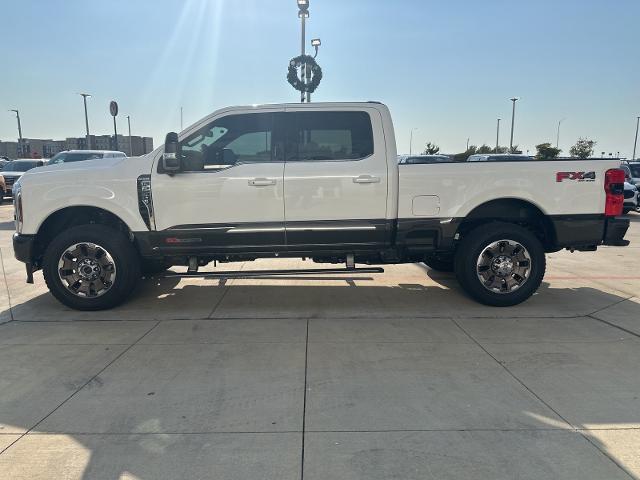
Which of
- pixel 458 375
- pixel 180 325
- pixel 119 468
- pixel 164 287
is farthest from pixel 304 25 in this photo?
pixel 119 468

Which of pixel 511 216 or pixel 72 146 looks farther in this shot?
pixel 72 146

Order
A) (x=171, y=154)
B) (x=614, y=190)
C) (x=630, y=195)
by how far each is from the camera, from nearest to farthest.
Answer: (x=171, y=154) → (x=614, y=190) → (x=630, y=195)

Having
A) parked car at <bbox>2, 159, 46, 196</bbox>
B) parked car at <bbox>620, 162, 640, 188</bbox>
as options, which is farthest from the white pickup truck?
parked car at <bbox>2, 159, 46, 196</bbox>

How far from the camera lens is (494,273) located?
18.2 ft

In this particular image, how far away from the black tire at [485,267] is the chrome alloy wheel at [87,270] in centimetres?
398

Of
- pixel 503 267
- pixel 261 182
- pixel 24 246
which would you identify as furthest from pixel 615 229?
pixel 24 246

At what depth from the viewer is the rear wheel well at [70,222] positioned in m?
5.38

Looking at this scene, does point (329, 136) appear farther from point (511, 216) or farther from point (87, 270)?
point (87, 270)

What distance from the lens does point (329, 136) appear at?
5.36m

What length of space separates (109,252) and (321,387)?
119 inches

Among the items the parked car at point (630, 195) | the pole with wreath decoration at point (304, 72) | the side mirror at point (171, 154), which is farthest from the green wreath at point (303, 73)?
the side mirror at point (171, 154)

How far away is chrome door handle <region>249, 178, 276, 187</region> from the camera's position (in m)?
5.16

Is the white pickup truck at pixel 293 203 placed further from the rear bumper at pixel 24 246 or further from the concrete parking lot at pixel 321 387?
the concrete parking lot at pixel 321 387

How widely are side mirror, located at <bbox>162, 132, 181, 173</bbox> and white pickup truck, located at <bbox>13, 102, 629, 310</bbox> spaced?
27 millimetres
